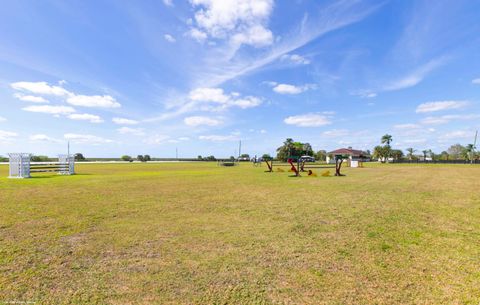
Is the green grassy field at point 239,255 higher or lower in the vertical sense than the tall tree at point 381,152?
lower

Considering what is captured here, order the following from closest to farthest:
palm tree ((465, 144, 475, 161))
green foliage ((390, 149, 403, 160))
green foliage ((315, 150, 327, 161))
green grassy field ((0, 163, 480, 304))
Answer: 1. green grassy field ((0, 163, 480, 304))
2. palm tree ((465, 144, 475, 161))
3. green foliage ((390, 149, 403, 160))
4. green foliage ((315, 150, 327, 161))

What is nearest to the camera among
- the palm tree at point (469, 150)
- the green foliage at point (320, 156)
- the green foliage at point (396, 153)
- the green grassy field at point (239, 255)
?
the green grassy field at point (239, 255)

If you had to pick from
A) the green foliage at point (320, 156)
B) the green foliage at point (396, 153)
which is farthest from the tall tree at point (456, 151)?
the green foliage at point (320, 156)

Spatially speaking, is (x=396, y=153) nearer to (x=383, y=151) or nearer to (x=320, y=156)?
(x=383, y=151)

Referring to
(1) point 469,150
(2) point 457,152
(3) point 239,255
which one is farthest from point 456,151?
(3) point 239,255

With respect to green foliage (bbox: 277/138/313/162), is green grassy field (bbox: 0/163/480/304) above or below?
below

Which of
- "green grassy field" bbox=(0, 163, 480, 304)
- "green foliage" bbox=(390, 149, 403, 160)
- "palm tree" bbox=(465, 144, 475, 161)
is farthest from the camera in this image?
"green foliage" bbox=(390, 149, 403, 160)

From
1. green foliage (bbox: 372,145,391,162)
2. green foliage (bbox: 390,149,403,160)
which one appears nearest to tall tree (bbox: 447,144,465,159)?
green foliage (bbox: 390,149,403,160)

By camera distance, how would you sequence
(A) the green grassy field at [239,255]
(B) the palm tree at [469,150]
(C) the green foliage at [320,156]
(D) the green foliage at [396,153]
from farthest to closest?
(C) the green foliage at [320,156], (D) the green foliage at [396,153], (B) the palm tree at [469,150], (A) the green grassy field at [239,255]

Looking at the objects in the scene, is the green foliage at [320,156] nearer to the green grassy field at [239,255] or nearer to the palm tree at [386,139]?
the palm tree at [386,139]

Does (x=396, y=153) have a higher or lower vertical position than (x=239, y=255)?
higher

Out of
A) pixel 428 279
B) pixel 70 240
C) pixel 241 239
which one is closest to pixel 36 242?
pixel 70 240

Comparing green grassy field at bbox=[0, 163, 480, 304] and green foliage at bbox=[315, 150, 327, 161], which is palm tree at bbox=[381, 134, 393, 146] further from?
green grassy field at bbox=[0, 163, 480, 304]

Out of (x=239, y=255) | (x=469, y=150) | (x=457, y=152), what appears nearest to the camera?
(x=239, y=255)
